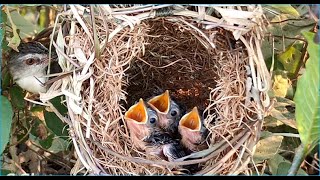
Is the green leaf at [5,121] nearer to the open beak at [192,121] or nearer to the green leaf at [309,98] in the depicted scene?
the open beak at [192,121]

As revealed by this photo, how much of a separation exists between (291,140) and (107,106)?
0.63m

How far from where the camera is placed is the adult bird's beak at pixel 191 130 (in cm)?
187

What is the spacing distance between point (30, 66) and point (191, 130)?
1.83 ft

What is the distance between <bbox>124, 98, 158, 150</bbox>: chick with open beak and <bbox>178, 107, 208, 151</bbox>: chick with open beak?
0.36 feet

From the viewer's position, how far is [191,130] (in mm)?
1858

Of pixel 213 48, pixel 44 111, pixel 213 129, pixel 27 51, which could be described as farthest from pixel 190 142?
pixel 27 51

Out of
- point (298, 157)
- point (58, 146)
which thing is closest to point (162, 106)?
point (58, 146)

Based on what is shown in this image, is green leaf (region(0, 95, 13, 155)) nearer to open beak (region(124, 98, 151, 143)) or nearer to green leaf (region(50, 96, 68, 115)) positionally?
green leaf (region(50, 96, 68, 115))

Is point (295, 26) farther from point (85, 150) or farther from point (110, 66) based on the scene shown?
point (85, 150)

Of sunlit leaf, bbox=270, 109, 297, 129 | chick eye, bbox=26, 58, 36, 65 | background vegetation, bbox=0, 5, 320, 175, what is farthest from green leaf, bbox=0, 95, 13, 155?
sunlit leaf, bbox=270, 109, 297, 129

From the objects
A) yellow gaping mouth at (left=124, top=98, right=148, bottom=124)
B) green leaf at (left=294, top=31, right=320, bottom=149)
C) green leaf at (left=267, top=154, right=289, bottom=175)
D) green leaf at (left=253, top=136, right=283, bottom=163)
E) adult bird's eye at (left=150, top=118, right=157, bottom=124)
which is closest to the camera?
green leaf at (left=294, top=31, right=320, bottom=149)

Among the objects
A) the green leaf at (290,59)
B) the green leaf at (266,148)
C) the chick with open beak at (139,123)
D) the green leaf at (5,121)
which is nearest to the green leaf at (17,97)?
the green leaf at (5,121)

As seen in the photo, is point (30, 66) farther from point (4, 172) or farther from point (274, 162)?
point (274, 162)

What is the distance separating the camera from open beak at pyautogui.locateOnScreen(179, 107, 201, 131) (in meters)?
1.88
